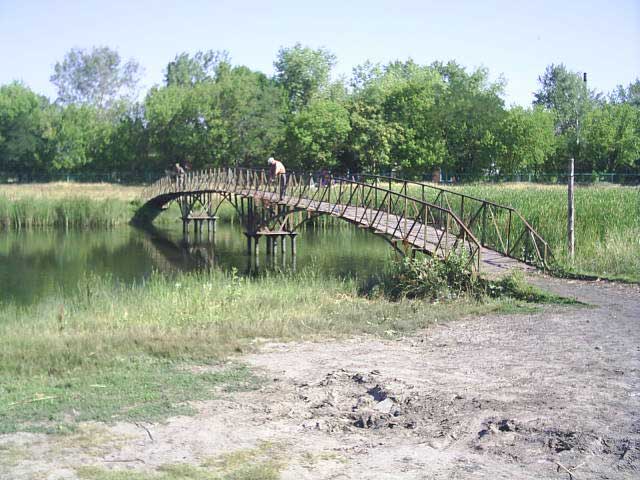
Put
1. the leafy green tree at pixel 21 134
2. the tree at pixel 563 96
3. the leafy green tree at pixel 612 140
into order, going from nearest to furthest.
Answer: the leafy green tree at pixel 612 140, the leafy green tree at pixel 21 134, the tree at pixel 563 96

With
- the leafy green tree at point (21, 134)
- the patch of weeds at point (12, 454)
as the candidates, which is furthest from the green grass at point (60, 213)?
the patch of weeds at point (12, 454)

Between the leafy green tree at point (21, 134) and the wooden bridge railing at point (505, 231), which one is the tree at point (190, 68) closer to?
the leafy green tree at point (21, 134)

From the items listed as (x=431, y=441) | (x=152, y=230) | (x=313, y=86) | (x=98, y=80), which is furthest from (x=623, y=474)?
(x=98, y=80)

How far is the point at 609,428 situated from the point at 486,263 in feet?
35.9

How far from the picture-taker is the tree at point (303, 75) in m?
74.6

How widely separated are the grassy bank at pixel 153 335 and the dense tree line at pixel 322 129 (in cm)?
4308

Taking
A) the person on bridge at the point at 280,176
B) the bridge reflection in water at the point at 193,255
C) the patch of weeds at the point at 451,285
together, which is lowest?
the bridge reflection in water at the point at 193,255

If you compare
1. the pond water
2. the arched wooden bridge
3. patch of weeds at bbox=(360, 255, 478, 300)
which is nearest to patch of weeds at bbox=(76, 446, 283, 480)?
patch of weeds at bbox=(360, 255, 478, 300)

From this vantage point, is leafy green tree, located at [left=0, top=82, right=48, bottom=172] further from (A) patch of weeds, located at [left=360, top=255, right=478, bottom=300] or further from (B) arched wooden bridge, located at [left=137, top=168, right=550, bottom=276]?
(A) patch of weeds, located at [left=360, top=255, right=478, bottom=300]

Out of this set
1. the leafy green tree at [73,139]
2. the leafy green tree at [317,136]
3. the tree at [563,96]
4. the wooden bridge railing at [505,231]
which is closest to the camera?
the wooden bridge railing at [505,231]

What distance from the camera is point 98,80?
89875 millimetres

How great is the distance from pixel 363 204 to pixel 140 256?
1224cm

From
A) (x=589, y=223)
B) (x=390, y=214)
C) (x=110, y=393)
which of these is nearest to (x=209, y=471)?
(x=110, y=393)

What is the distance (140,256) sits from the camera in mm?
32375
